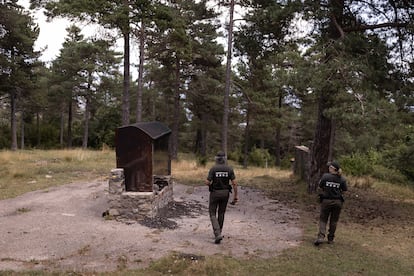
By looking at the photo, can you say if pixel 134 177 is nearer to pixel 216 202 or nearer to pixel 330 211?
pixel 216 202

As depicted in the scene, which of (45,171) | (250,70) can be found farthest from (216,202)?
(250,70)

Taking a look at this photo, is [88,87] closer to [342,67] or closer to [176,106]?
[176,106]

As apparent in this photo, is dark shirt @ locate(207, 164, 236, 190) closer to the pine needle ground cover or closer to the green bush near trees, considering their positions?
the pine needle ground cover

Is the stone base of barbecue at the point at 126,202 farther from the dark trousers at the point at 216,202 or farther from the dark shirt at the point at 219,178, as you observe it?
the dark shirt at the point at 219,178

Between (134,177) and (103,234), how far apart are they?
2054mm

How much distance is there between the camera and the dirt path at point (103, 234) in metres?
6.69

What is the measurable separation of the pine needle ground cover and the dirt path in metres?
0.44

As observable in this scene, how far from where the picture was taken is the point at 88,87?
126 ft

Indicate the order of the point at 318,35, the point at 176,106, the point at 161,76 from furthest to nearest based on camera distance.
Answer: the point at 161,76 → the point at 176,106 → the point at 318,35

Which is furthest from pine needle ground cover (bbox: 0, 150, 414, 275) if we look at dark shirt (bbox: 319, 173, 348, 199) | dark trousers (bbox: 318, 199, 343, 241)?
dark shirt (bbox: 319, 173, 348, 199)

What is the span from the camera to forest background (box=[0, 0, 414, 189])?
1143 centimetres

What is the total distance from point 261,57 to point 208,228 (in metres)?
8.44

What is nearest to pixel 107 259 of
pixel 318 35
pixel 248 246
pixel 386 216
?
pixel 248 246

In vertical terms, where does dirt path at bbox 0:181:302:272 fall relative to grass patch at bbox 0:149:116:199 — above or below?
below
